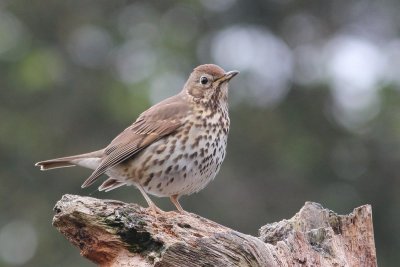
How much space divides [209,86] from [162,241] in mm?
2384

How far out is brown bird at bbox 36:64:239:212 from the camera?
796 cm

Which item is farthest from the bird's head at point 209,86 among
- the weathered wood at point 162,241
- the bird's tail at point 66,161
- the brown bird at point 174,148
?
the weathered wood at point 162,241

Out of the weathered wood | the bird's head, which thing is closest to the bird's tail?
the bird's head

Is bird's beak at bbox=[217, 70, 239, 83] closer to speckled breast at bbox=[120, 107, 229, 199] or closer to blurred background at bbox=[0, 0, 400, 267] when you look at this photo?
speckled breast at bbox=[120, 107, 229, 199]

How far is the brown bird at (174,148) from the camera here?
7.96 meters

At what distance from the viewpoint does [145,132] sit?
830cm

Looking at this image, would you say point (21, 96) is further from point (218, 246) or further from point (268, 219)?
point (218, 246)

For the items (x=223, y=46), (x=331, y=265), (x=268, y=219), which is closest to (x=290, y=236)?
(x=331, y=265)

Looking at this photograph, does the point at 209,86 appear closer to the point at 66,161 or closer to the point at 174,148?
the point at 174,148

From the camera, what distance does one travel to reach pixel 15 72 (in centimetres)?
1873

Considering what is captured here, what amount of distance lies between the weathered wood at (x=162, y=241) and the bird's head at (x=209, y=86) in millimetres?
1751

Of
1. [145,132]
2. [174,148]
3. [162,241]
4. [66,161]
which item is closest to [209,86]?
[145,132]

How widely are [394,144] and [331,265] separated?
1164 cm

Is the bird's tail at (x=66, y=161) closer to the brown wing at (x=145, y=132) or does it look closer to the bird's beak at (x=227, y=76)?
the brown wing at (x=145, y=132)
